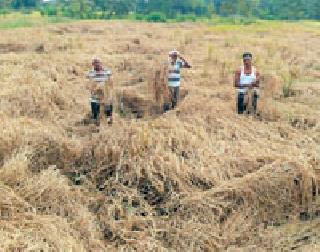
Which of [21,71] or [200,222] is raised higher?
[21,71]

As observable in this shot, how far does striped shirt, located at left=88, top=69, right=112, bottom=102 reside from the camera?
7598 mm

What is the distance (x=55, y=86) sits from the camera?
9367 mm

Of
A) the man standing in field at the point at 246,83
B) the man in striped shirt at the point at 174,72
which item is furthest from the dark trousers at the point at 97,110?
the man standing in field at the point at 246,83

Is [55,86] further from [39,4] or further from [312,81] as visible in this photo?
[39,4]

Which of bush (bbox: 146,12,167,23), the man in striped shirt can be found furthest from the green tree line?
the man in striped shirt

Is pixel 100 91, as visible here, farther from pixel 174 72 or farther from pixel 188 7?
pixel 188 7

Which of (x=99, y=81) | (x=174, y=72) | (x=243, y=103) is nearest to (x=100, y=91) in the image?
(x=99, y=81)

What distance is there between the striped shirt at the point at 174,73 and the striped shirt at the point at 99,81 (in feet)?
3.58

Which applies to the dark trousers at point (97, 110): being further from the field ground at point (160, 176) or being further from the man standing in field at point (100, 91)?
the field ground at point (160, 176)

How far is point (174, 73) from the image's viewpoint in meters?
8.35

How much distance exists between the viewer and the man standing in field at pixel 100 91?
761 cm

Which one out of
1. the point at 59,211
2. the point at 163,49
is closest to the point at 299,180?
the point at 59,211

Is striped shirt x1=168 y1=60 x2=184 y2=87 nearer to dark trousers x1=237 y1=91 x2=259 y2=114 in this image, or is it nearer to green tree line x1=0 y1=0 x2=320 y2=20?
dark trousers x1=237 y1=91 x2=259 y2=114

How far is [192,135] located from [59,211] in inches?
87.5
